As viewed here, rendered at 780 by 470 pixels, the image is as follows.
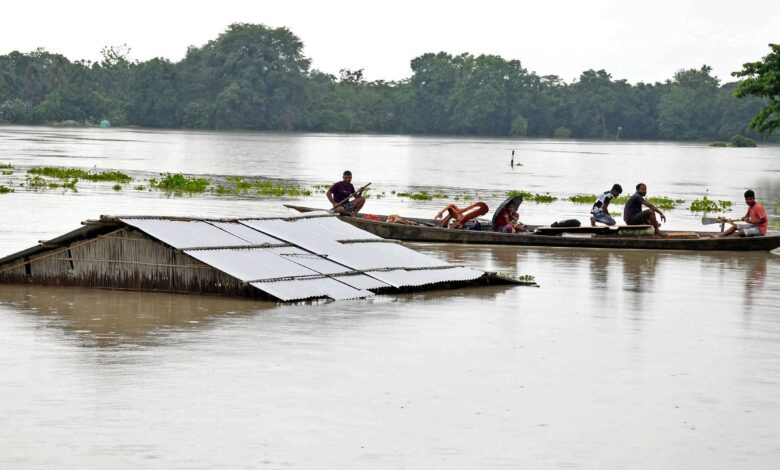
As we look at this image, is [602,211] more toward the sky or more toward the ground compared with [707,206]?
more toward the sky

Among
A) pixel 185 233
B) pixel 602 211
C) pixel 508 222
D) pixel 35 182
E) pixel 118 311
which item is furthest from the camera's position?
pixel 35 182

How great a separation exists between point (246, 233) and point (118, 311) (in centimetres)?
291

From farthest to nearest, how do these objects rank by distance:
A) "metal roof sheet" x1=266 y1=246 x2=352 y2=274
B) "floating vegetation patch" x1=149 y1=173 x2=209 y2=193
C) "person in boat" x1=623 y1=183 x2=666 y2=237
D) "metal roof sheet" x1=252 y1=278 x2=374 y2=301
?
"floating vegetation patch" x1=149 y1=173 x2=209 y2=193
"person in boat" x1=623 y1=183 x2=666 y2=237
"metal roof sheet" x1=266 y1=246 x2=352 y2=274
"metal roof sheet" x1=252 y1=278 x2=374 y2=301

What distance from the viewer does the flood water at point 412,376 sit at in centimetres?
919

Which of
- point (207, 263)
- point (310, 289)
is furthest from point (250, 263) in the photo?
point (310, 289)

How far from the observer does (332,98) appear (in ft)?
622

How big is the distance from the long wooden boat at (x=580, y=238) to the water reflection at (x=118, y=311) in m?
8.47

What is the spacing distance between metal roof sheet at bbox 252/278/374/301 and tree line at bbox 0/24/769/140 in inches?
5728

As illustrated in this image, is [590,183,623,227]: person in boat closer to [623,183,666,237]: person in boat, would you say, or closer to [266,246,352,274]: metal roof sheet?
[623,183,666,237]: person in boat

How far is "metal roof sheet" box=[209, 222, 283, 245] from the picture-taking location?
55.4ft

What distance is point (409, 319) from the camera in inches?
582

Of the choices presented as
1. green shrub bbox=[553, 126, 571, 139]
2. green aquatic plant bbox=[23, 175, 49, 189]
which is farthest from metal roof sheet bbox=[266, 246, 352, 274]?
green shrub bbox=[553, 126, 571, 139]

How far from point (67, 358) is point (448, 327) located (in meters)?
4.53

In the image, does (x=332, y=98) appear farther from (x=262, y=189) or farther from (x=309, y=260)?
(x=309, y=260)
